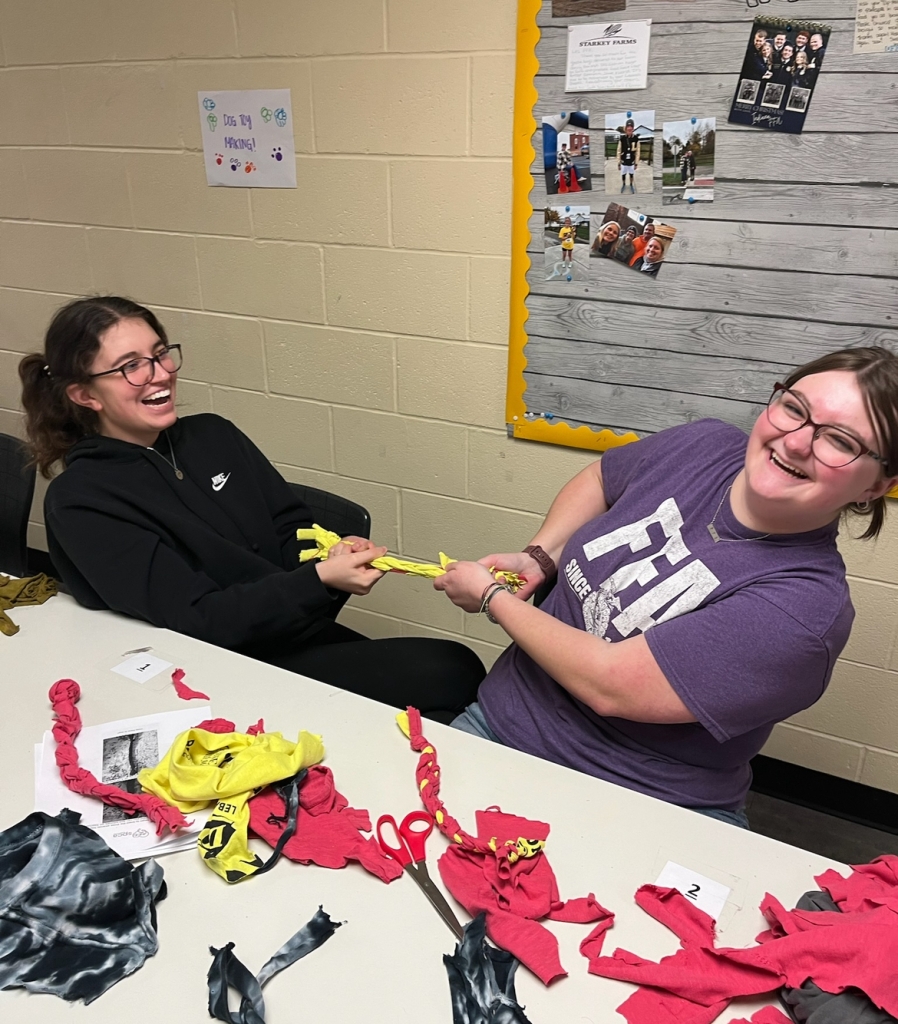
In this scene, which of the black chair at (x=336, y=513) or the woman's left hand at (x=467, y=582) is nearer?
the woman's left hand at (x=467, y=582)

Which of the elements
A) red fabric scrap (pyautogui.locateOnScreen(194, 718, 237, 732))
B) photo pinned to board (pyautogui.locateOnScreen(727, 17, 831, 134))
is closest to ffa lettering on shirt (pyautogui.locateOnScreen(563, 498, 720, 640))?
red fabric scrap (pyautogui.locateOnScreen(194, 718, 237, 732))

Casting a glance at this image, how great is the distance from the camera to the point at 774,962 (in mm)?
927

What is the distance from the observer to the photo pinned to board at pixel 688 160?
1.88 metres

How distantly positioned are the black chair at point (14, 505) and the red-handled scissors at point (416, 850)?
1.54 metres

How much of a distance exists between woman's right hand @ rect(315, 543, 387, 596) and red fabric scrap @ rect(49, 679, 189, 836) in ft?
1.76

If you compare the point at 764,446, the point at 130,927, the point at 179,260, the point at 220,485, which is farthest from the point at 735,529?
the point at 179,260

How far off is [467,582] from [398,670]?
1.26ft

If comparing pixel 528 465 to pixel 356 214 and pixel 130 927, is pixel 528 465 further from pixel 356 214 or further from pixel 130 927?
pixel 130 927

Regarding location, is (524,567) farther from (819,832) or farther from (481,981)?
(819,832)

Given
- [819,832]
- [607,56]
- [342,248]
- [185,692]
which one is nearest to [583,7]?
[607,56]

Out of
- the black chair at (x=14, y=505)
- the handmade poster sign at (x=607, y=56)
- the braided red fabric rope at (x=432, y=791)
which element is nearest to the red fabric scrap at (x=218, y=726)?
the braided red fabric rope at (x=432, y=791)

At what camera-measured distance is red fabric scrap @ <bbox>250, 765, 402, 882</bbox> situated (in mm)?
1089

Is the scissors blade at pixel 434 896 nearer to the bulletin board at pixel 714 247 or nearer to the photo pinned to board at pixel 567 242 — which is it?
the bulletin board at pixel 714 247

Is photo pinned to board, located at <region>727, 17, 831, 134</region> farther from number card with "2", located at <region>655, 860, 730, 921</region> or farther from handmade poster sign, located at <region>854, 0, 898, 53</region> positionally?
number card with "2", located at <region>655, 860, 730, 921</region>
